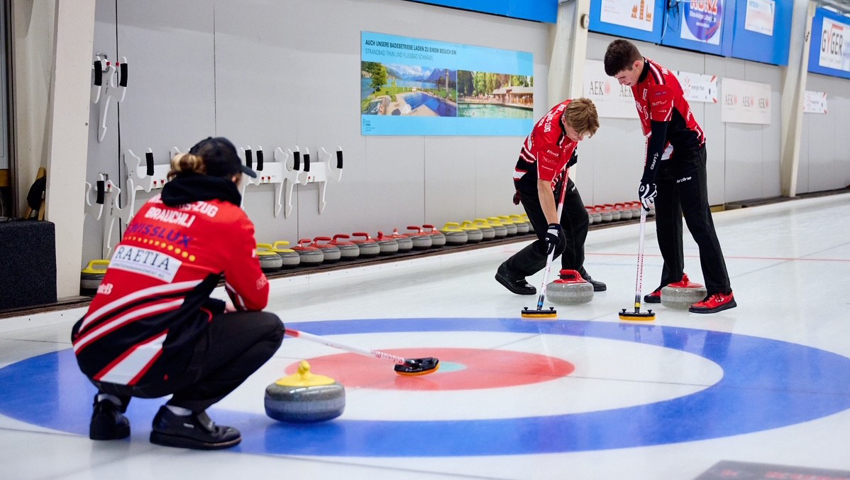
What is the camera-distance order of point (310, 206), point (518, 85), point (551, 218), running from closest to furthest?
point (551, 218) → point (310, 206) → point (518, 85)

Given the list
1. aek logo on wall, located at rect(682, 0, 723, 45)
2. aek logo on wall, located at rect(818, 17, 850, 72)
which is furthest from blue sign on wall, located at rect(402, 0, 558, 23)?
aek logo on wall, located at rect(818, 17, 850, 72)

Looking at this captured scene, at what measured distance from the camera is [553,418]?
3.95 m

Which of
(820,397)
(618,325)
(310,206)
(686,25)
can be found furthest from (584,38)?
(820,397)

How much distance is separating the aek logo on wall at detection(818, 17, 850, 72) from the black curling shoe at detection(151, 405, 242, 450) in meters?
21.4

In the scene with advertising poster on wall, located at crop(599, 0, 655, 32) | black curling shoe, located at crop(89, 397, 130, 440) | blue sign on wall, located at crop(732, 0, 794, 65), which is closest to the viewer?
black curling shoe, located at crop(89, 397, 130, 440)

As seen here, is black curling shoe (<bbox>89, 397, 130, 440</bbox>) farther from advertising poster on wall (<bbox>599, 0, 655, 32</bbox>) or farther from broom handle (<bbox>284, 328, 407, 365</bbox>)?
advertising poster on wall (<bbox>599, 0, 655, 32</bbox>)

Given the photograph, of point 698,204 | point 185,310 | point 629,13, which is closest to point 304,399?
point 185,310

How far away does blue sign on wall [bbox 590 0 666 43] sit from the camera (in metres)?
14.1

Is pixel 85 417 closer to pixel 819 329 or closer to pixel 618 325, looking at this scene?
pixel 618 325

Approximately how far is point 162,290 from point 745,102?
18.3 meters

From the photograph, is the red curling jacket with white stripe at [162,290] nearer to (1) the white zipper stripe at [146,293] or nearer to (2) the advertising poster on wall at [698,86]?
(1) the white zipper stripe at [146,293]

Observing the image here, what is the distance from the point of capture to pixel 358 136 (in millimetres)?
10461

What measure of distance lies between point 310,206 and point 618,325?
4.50 meters

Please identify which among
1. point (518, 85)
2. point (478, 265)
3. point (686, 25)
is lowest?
point (478, 265)
